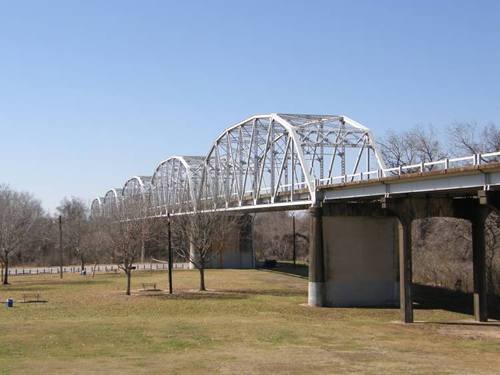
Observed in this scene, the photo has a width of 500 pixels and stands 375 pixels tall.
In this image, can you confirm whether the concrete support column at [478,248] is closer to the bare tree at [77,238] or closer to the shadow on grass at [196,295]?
the shadow on grass at [196,295]

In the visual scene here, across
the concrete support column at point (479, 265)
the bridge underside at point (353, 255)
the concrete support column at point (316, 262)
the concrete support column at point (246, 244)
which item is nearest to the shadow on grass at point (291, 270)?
the concrete support column at point (246, 244)

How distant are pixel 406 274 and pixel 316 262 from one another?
10.3 metres

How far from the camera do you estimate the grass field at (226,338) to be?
2092 cm

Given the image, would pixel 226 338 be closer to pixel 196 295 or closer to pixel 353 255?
pixel 353 255

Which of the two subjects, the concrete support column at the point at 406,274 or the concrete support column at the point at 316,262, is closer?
the concrete support column at the point at 406,274

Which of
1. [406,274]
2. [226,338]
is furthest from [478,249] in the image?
[226,338]

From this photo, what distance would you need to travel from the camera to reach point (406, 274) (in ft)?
121

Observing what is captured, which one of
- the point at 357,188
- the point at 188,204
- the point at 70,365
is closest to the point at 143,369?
the point at 70,365

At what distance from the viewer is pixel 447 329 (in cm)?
3391

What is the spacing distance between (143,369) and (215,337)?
8.31 meters

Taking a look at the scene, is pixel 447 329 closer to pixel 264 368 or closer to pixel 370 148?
pixel 264 368

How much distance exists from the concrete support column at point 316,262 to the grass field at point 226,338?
5.32 ft

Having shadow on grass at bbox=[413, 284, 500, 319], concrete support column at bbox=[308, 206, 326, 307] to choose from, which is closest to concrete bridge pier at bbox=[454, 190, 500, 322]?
shadow on grass at bbox=[413, 284, 500, 319]

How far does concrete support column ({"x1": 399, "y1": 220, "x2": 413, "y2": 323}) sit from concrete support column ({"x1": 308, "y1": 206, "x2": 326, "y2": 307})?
30.6 feet
